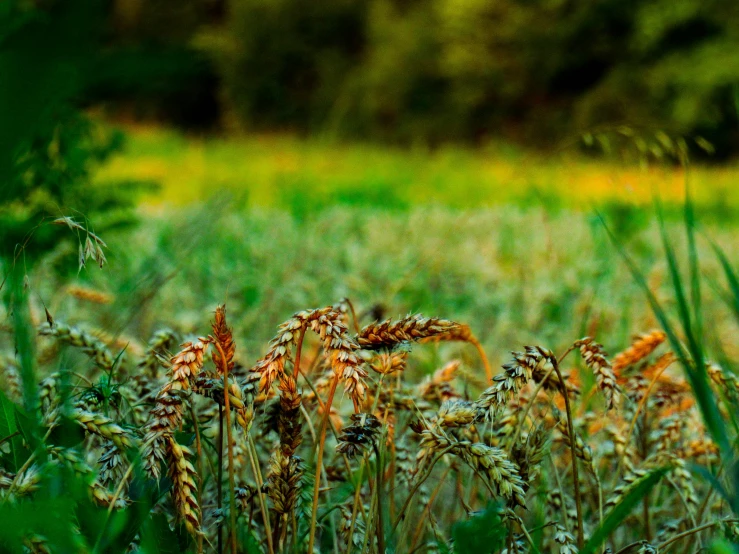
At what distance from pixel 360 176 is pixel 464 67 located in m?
6.21

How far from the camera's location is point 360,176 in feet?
29.1

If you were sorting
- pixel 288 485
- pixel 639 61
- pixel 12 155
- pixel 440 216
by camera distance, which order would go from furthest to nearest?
pixel 639 61, pixel 440 216, pixel 288 485, pixel 12 155

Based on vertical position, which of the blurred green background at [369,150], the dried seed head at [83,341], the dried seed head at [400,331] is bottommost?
the dried seed head at [83,341]

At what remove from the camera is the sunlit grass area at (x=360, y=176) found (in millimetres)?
6578

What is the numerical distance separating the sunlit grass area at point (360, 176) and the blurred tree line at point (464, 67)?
1.04 m

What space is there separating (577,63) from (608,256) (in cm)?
1094

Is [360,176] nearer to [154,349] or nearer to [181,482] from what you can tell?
[154,349]

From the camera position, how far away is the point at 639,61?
1336cm

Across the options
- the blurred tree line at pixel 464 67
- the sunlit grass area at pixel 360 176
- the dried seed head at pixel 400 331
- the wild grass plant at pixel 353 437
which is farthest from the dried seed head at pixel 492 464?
the blurred tree line at pixel 464 67

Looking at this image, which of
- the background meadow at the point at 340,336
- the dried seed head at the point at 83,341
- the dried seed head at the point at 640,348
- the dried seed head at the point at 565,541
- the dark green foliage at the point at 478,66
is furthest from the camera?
the dark green foliage at the point at 478,66

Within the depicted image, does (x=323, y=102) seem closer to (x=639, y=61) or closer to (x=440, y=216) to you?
(x=639, y=61)

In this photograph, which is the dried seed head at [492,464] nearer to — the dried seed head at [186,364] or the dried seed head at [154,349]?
the dried seed head at [186,364]

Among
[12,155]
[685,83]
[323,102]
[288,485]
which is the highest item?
[685,83]

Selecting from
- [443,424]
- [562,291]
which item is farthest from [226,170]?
[443,424]
